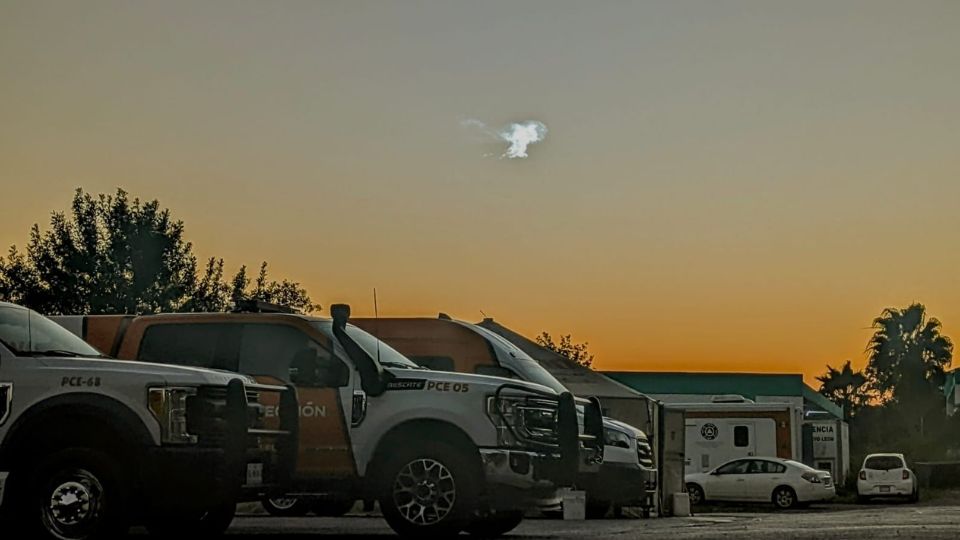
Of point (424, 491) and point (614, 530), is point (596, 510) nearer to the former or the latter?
point (614, 530)

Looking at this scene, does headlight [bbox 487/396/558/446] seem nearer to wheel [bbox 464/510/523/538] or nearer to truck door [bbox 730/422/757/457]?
wheel [bbox 464/510/523/538]

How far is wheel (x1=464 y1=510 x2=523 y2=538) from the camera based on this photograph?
14109 mm

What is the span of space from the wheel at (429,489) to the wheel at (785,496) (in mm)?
21179

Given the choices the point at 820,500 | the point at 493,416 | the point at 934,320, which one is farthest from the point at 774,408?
the point at 934,320

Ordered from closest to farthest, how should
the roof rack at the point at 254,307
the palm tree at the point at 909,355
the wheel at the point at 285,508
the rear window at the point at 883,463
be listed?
the roof rack at the point at 254,307
the wheel at the point at 285,508
the rear window at the point at 883,463
the palm tree at the point at 909,355

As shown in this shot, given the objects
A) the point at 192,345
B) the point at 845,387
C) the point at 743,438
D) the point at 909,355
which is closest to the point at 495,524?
the point at 192,345

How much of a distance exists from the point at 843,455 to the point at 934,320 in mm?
45398

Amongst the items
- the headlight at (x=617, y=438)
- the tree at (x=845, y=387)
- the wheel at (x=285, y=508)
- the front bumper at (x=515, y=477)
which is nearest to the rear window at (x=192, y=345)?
the front bumper at (x=515, y=477)

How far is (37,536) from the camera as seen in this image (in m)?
11.1

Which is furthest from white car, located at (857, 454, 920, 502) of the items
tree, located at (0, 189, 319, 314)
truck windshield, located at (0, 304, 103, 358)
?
truck windshield, located at (0, 304, 103, 358)

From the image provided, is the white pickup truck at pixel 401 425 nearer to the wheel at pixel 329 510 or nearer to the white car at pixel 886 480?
the wheel at pixel 329 510

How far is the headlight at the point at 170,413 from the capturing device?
11500 millimetres

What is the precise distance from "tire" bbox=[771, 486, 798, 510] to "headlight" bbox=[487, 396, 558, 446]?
20432 millimetres

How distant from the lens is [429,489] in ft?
42.2
